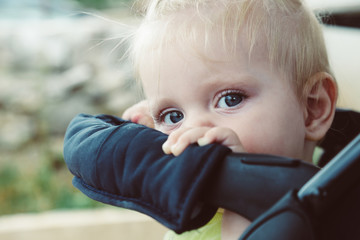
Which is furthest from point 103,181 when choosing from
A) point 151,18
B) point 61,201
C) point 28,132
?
point 28,132

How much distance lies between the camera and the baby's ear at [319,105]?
0.80 meters

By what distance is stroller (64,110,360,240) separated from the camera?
1.37ft

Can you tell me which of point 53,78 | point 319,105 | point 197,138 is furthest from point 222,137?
point 53,78

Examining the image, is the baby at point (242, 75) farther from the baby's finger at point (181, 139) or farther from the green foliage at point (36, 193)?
the green foliage at point (36, 193)

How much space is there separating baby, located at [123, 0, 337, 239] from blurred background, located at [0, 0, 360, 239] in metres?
2.27

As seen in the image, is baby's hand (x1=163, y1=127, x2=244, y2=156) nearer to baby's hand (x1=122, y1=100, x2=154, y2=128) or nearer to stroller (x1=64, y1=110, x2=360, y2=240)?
stroller (x1=64, y1=110, x2=360, y2=240)

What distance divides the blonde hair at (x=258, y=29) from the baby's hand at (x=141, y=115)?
7.3 inches

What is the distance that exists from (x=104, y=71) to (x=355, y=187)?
4.48m

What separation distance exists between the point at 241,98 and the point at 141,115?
327mm

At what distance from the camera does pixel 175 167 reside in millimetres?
499

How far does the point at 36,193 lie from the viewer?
120 inches

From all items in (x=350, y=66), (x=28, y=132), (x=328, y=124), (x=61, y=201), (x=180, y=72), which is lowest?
(x=28, y=132)

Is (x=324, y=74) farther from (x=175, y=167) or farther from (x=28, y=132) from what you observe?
(x=28, y=132)

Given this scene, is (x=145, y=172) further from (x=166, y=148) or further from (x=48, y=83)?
(x=48, y=83)
